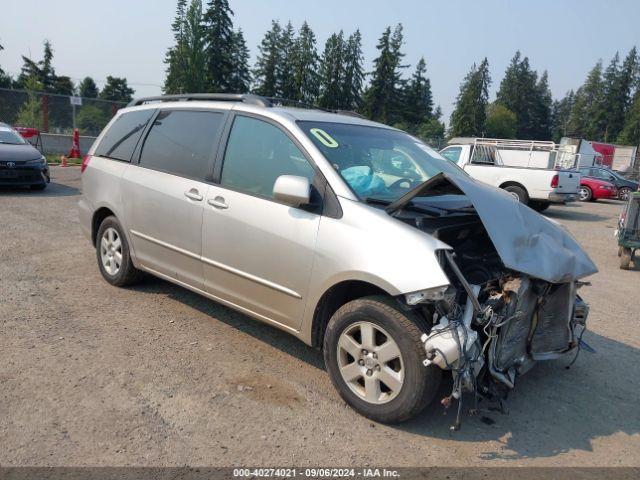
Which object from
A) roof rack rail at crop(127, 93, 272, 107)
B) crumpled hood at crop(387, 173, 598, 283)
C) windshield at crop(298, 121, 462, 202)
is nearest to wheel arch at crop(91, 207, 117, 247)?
roof rack rail at crop(127, 93, 272, 107)

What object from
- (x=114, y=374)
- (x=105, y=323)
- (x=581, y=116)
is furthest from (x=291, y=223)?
(x=581, y=116)

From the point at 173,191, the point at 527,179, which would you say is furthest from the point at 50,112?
the point at 173,191

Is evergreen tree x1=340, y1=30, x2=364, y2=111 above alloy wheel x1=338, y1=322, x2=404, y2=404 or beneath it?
above

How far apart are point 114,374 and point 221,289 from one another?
0.98 meters

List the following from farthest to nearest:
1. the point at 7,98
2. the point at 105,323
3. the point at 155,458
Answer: the point at 7,98
the point at 105,323
the point at 155,458

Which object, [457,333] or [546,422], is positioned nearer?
[457,333]

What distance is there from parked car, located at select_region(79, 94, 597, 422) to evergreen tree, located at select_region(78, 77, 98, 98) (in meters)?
74.8

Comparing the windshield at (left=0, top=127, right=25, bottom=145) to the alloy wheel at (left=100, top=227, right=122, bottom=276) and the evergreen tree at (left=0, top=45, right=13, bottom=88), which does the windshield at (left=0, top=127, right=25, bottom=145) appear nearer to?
the alloy wheel at (left=100, top=227, right=122, bottom=276)

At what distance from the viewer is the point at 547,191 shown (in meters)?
14.3

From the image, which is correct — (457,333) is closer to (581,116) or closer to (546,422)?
(546,422)

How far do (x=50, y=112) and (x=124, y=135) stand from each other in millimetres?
20122

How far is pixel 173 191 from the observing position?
441 cm

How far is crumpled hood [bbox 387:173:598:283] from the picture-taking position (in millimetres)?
3145

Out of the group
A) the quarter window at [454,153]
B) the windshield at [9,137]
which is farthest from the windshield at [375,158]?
the quarter window at [454,153]
